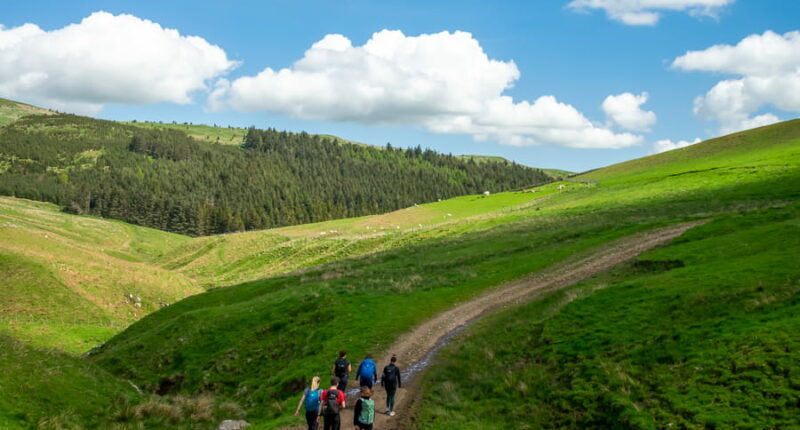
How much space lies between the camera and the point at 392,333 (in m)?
25.6

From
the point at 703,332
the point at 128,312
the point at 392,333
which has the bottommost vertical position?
the point at 128,312

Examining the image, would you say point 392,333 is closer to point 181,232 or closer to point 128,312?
point 128,312

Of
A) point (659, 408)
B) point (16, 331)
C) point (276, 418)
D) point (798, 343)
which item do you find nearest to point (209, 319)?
point (16, 331)

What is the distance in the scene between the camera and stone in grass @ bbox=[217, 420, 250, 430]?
1775 centimetres

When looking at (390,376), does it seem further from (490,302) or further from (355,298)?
(355,298)

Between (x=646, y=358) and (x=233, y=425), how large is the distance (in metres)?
14.7

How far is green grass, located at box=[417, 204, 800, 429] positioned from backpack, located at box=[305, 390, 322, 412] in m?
3.61

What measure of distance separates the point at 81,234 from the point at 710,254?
133 meters

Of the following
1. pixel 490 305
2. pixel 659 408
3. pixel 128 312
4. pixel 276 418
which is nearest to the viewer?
pixel 659 408

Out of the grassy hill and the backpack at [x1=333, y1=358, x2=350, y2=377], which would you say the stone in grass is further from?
the grassy hill

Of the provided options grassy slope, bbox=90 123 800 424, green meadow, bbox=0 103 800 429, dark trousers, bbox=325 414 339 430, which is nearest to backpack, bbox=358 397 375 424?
dark trousers, bbox=325 414 339 430

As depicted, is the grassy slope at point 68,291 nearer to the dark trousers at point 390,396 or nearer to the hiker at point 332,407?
the dark trousers at point 390,396

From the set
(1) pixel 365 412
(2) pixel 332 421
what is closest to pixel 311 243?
(2) pixel 332 421

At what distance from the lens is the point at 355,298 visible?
3234 centimetres
